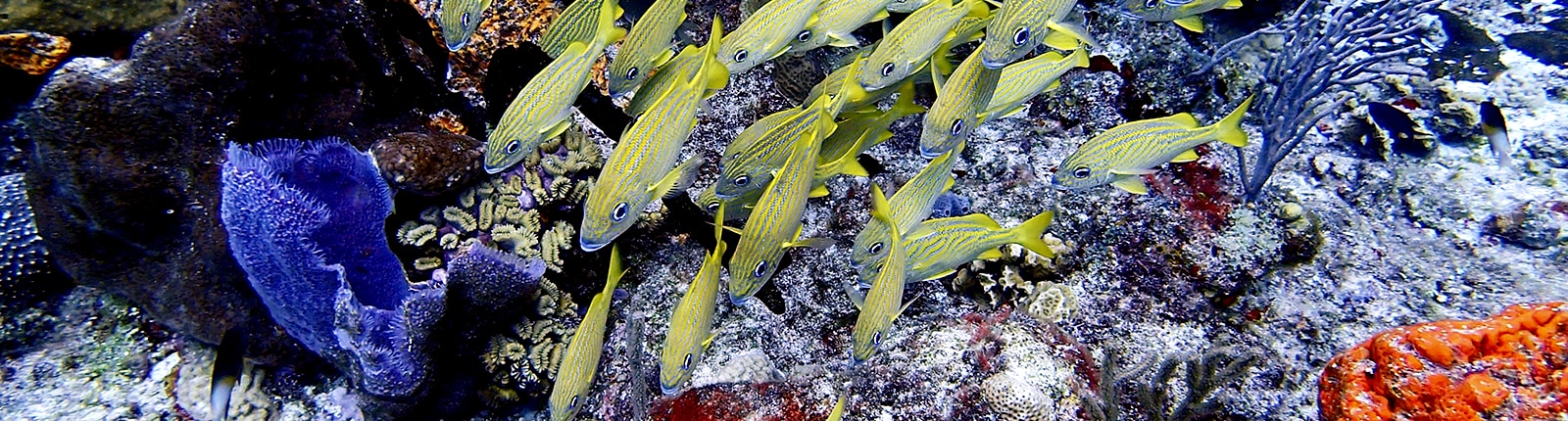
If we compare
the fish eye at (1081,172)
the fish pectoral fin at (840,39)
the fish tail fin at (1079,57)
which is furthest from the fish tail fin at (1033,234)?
the fish pectoral fin at (840,39)

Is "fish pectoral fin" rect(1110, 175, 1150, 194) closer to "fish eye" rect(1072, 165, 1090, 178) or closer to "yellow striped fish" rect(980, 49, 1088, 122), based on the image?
"fish eye" rect(1072, 165, 1090, 178)

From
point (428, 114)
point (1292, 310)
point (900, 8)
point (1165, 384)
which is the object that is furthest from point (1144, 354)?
point (428, 114)

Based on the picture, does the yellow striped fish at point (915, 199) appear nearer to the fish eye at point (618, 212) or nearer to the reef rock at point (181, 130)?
the fish eye at point (618, 212)

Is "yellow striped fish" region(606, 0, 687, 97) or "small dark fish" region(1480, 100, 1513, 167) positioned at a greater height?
"yellow striped fish" region(606, 0, 687, 97)

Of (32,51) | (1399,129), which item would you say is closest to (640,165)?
(32,51)

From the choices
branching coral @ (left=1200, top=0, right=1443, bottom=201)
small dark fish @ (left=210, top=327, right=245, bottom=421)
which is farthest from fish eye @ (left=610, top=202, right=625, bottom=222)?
branching coral @ (left=1200, top=0, right=1443, bottom=201)

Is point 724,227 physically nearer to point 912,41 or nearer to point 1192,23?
point 912,41
